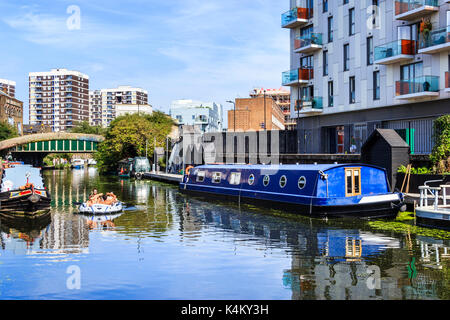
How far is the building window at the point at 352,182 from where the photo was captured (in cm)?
2450

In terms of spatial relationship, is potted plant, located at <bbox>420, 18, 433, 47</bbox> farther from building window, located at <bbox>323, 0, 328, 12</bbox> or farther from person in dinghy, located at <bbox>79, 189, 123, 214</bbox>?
person in dinghy, located at <bbox>79, 189, 123, 214</bbox>

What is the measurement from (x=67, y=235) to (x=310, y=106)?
96.8 ft

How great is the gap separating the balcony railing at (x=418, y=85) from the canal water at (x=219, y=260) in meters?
13.9

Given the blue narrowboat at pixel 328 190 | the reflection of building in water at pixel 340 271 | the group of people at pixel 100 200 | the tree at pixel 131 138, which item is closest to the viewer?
the reflection of building in water at pixel 340 271

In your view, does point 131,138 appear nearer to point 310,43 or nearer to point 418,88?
point 310,43

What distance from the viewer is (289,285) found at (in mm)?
12672

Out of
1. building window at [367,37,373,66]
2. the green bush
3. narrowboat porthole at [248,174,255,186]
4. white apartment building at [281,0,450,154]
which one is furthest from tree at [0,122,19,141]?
the green bush

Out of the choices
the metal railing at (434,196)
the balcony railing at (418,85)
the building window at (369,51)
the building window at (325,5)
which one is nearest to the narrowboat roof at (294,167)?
the metal railing at (434,196)

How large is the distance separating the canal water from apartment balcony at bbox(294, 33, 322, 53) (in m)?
24.0

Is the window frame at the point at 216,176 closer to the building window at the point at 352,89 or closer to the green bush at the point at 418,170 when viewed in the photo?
the green bush at the point at 418,170

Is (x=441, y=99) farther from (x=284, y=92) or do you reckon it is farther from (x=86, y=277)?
(x=284, y=92)

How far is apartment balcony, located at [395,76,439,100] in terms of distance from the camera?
32.8 m
